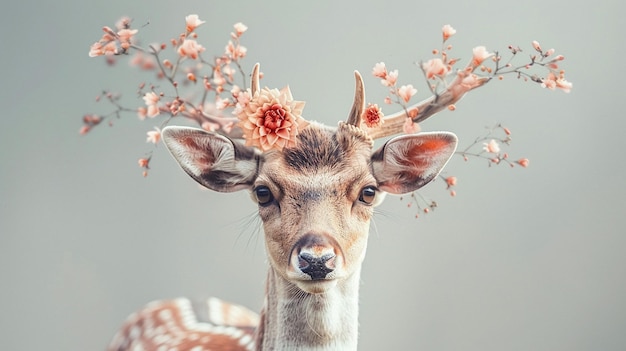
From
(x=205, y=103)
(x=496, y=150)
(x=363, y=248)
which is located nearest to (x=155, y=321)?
(x=205, y=103)

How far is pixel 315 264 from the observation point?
1272 millimetres

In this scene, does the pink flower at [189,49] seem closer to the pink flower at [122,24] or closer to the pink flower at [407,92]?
the pink flower at [122,24]

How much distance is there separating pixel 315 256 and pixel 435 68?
43 cm

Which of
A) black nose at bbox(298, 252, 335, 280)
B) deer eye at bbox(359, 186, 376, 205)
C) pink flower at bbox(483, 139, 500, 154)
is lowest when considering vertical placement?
black nose at bbox(298, 252, 335, 280)

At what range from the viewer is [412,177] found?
1477 mm

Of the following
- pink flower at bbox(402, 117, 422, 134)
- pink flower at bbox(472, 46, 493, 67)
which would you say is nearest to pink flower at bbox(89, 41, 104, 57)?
pink flower at bbox(402, 117, 422, 134)

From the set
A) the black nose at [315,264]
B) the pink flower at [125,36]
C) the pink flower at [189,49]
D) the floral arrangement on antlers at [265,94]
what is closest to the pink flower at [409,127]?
the floral arrangement on antlers at [265,94]

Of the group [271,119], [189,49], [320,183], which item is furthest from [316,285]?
[189,49]

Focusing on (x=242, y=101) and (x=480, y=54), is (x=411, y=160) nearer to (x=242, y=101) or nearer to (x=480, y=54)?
(x=480, y=54)

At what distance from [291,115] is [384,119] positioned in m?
0.24

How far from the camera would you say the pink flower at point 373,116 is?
141 centimetres

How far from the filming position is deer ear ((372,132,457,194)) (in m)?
1.43

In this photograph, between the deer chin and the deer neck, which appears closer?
the deer chin

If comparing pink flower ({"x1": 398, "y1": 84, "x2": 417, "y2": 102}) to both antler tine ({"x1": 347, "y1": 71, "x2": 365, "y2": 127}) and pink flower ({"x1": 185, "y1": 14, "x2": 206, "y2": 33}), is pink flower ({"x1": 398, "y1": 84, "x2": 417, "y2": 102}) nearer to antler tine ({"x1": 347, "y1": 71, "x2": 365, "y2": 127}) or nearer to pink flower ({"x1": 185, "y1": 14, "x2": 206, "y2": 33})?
antler tine ({"x1": 347, "y1": 71, "x2": 365, "y2": 127})
